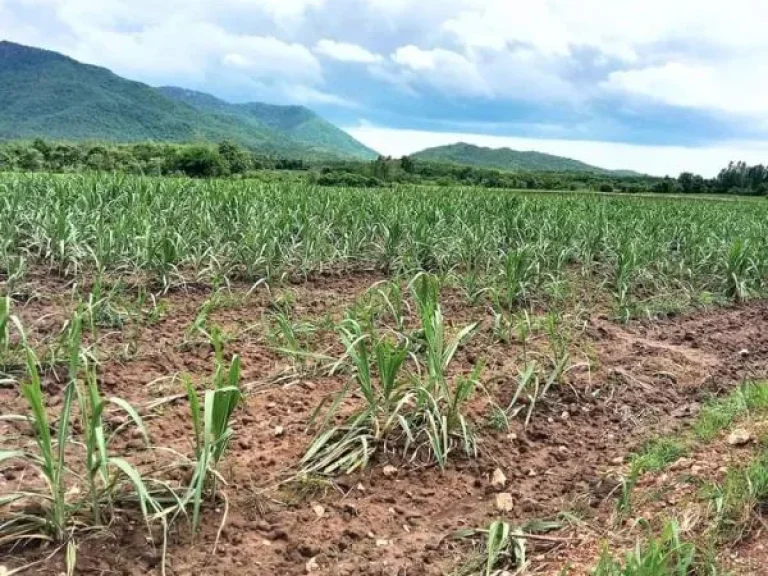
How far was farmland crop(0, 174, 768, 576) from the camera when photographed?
6.20ft

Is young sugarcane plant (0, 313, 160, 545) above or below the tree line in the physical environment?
below

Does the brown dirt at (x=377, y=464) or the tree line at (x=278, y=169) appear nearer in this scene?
the brown dirt at (x=377, y=464)

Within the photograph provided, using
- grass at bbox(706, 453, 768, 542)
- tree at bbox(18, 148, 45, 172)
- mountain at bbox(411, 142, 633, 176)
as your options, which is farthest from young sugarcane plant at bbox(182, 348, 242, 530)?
mountain at bbox(411, 142, 633, 176)

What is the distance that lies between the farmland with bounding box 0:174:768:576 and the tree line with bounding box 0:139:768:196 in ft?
62.0

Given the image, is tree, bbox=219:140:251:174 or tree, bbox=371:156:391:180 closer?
tree, bbox=219:140:251:174

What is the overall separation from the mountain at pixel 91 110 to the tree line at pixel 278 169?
151 feet

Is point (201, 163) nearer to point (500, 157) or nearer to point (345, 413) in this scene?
point (345, 413)

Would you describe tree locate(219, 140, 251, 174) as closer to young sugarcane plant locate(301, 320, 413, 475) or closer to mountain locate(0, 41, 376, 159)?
young sugarcane plant locate(301, 320, 413, 475)

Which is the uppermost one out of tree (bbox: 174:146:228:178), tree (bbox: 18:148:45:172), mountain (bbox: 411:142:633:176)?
mountain (bbox: 411:142:633:176)

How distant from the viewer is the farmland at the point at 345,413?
1890 millimetres

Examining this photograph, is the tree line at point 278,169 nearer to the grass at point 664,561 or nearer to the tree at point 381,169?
the tree at point 381,169

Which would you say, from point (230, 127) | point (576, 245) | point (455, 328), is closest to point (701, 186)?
point (576, 245)

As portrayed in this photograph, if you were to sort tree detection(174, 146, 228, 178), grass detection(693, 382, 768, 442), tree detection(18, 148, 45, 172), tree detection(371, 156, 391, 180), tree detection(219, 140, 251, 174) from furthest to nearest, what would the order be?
tree detection(371, 156, 391, 180) → tree detection(219, 140, 251, 174) → tree detection(174, 146, 228, 178) → tree detection(18, 148, 45, 172) → grass detection(693, 382, 768, 442)

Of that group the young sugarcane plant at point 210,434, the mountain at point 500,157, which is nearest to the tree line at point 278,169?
the young sugarcane plant at point 210,434
